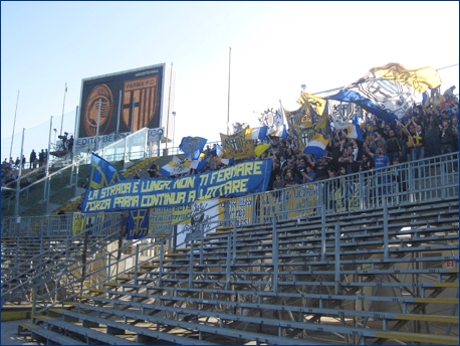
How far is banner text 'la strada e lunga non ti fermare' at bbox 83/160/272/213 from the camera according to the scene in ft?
49.9

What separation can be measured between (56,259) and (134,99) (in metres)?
20.4

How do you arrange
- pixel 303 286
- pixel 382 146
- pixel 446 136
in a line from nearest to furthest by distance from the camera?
pixel 303 286, pixel 446 136, pixel 382 146

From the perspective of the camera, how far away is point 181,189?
56.6ft

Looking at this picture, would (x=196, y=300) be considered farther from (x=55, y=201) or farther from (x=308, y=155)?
(x=55, y=201)

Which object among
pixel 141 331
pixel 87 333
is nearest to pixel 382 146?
pixel 141 331

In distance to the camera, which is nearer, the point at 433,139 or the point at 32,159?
the point at 433,139

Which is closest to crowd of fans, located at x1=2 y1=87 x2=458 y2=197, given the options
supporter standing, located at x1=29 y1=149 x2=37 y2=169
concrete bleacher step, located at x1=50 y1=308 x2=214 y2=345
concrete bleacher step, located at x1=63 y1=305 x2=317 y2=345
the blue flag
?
the blue flag

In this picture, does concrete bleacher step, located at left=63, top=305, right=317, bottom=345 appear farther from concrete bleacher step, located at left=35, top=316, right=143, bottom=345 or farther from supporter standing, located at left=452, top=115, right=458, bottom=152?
supporter standing, located at left=452, top=115, right=458, bottom=152

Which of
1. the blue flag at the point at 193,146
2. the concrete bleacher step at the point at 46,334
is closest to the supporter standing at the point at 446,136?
the concrete bleacher step at the point at 46,334

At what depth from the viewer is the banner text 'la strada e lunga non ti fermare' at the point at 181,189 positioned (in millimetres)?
15203

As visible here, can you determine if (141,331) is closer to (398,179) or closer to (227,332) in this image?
(227,332)

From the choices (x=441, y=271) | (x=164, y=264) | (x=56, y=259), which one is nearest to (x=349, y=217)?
(x=441, y=271)

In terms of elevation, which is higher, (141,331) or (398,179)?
(398,179)

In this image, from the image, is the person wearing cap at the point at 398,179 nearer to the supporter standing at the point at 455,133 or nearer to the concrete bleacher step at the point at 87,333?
the supporter standing at the point at 455,133
